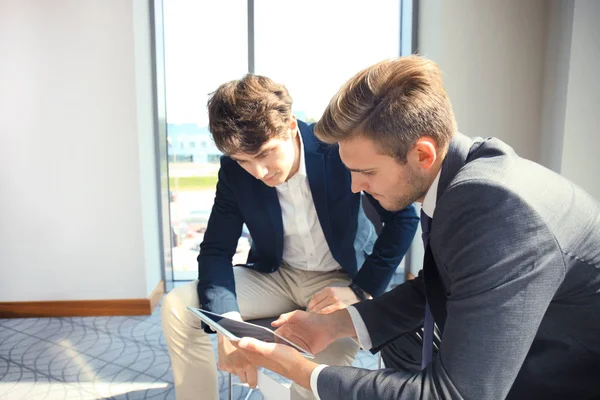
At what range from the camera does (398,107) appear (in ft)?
2.94

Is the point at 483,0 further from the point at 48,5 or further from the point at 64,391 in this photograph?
the point at 64,391

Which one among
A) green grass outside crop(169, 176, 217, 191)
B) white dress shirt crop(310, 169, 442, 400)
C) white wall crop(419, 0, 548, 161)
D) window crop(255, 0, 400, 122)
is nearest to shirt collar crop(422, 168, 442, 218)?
white dress shirt crop(310, 169, 442, 400)

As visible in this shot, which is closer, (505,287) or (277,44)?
(505,287)

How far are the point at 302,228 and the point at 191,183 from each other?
5.72 ft

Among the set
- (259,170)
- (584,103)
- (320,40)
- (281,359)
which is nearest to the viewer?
(281,359)

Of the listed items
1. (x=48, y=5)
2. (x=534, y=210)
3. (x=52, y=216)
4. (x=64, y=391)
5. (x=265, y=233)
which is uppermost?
(x=48, y=5)

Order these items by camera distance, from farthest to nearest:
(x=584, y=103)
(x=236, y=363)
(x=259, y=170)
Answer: (x=584, y=103) < (x=259, y=170) < (x=236, y=363)

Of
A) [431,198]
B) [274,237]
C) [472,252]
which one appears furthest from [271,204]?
[472,252]

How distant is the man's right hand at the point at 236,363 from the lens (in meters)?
1.25

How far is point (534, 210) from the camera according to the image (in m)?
0.72

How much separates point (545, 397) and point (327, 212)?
0.81m

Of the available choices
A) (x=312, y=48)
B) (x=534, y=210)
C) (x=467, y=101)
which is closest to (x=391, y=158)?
(x=534, y=210)

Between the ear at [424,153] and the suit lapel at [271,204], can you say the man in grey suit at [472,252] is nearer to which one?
the ear at [424,153]

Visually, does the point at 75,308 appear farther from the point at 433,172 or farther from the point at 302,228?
the point at 433,172
